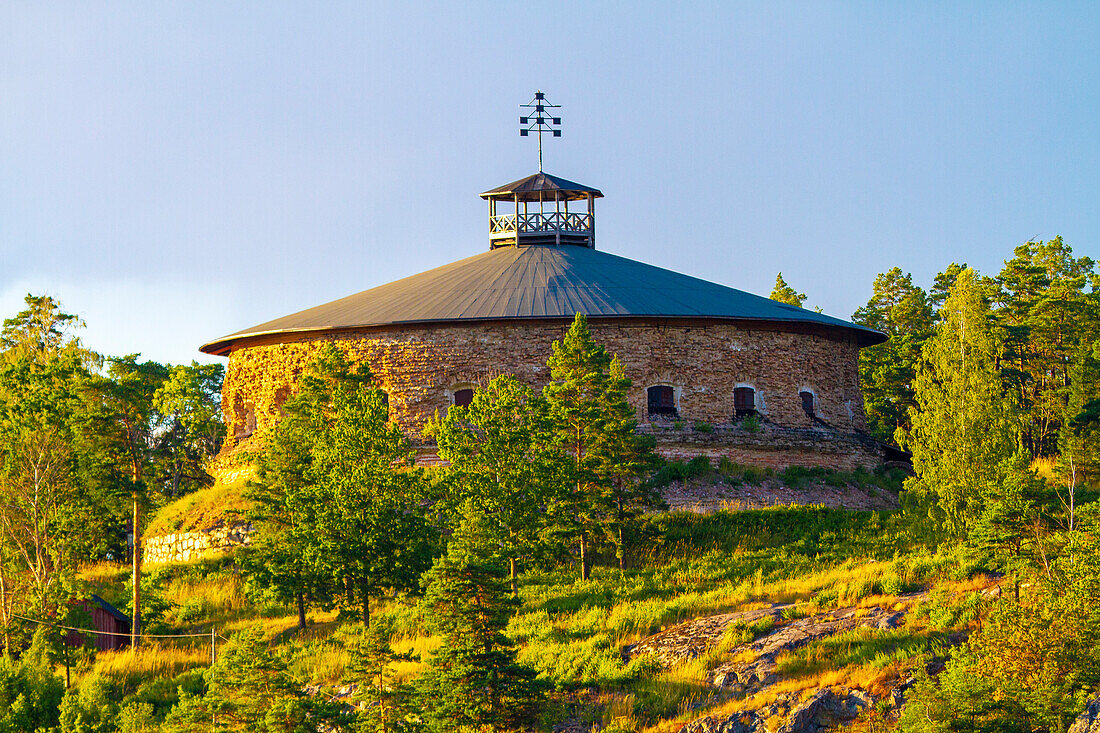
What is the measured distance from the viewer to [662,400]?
119ft

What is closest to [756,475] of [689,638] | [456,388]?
[456,388]

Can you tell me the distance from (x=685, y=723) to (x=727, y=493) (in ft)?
42.1

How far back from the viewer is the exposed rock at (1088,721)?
20.6 metres

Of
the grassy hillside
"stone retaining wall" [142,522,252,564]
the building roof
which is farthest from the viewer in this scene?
"stone retaining wall" [142,522,252,564]

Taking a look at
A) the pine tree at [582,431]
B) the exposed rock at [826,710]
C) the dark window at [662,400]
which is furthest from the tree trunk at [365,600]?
the dark window at [662,400]

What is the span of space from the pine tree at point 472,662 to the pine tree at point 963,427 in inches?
426

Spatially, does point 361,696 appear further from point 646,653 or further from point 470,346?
point 470,346

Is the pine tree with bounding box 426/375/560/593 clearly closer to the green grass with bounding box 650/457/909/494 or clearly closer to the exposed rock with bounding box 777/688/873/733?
the green grass with bounding box 650/457/909/494

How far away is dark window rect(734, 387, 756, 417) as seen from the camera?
36.9 metres

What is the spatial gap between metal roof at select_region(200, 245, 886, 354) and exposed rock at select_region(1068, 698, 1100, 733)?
17.6m

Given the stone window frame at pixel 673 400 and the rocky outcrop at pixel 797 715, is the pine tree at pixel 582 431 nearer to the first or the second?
the stone window frame at pixel 673 400

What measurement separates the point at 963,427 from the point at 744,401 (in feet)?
33.1

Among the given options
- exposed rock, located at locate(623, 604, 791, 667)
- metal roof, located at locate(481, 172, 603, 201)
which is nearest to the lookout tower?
metal roof, located at locate(481, 172, 603, 201)

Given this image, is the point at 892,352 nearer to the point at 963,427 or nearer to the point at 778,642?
the point at 963,427
